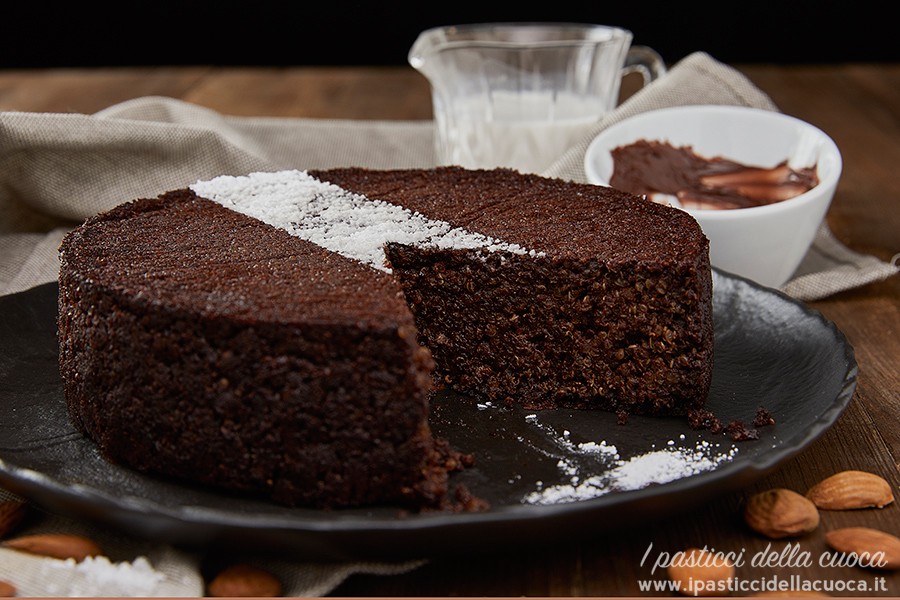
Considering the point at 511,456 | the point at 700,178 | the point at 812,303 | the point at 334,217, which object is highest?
the point at 334,217

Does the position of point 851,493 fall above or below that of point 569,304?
below

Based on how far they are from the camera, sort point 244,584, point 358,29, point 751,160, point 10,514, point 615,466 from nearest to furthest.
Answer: point 244,584
point 10,514
point 615,466
point 751,160
point 358,29

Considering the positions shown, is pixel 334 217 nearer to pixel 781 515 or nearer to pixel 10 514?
pixel 10 514

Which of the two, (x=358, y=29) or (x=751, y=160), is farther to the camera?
(x=358, y=29)

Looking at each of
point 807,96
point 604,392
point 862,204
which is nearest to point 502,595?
point 604,392

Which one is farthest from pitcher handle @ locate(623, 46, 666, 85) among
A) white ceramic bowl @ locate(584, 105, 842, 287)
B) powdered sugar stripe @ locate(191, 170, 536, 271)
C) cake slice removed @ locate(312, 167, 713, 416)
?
powdered sugar stripe @ locate(191, 170, 536, 271)

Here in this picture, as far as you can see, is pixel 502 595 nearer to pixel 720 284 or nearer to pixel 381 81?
pixel 720 284

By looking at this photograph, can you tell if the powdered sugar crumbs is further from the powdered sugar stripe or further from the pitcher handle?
the pitcher handle

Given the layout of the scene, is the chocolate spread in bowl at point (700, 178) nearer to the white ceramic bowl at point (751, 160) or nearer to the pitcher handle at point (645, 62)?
the white ceramic bowl at point (751, 160)

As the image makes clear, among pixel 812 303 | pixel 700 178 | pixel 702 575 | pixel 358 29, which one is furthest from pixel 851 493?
pixel 358 29
